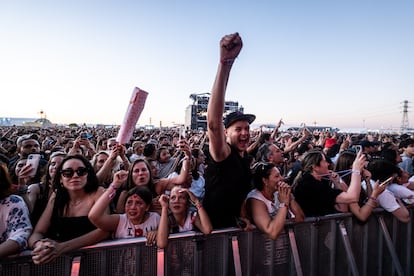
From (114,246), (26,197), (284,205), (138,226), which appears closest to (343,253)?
(284,205)

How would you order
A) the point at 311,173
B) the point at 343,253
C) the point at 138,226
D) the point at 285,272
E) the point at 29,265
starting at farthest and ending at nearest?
the point at 311,173 < the point at 343,253 < the point at 285,272 < the point at 138,226 < the point at 29,265

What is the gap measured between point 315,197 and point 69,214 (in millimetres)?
2541

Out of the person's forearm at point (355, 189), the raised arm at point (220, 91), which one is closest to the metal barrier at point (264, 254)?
the person's forearm at point (355, 189)

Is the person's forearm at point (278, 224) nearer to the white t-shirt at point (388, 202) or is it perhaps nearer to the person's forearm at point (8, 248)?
the white t-shirt at point (388, 202)

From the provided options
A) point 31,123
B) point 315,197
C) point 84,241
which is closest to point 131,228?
point 84,241

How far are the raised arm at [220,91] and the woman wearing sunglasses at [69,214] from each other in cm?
134

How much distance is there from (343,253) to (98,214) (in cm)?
263

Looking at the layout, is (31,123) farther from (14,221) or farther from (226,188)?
(226,188)

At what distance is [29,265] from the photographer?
203 cm

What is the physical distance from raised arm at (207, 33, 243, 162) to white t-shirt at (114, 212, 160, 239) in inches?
45.1

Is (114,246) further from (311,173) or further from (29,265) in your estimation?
(311,173)

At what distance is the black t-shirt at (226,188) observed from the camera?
2158mm

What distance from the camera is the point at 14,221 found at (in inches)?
86.6

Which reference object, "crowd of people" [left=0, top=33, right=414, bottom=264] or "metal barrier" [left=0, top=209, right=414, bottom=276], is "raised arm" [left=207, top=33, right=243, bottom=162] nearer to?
"crowd of people" [left=0, top=33, right=414, bottom=264]
